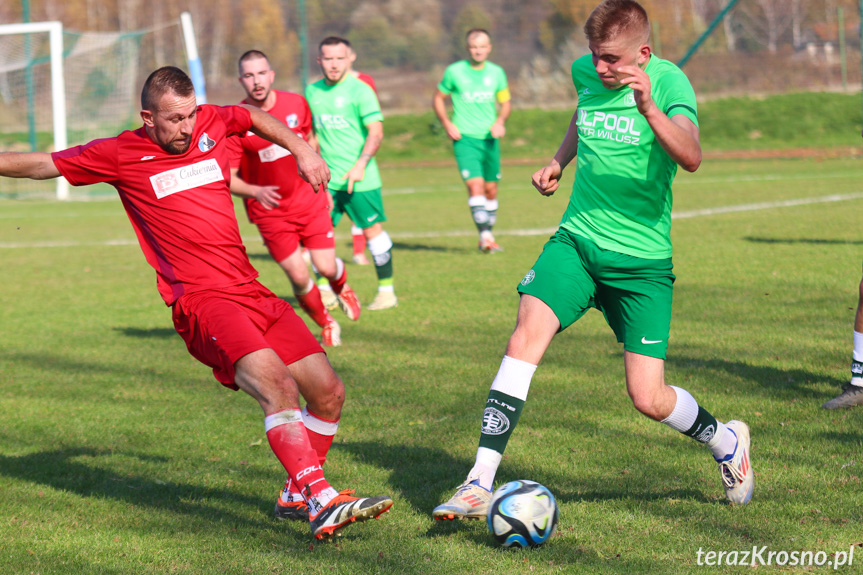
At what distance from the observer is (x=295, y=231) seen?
Result: 788 cm

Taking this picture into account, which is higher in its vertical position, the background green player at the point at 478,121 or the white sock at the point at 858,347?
the background green player at the point at 478,121

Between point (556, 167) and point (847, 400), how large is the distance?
231 cm

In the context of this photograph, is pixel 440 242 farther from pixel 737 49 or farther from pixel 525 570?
pixel 737 49

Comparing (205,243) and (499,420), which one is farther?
(205,243)

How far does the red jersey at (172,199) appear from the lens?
13.5 ft

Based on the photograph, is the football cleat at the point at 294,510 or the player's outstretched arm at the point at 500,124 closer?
the football cleat at the point at 294,510

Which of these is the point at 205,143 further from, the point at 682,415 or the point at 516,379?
the point at 682,415

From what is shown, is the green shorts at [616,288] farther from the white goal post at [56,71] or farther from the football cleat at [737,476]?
the white goal post at [56,71]

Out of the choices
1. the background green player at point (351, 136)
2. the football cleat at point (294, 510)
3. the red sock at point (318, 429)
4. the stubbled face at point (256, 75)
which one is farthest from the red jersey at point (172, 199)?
the background green player at point (351, 136)

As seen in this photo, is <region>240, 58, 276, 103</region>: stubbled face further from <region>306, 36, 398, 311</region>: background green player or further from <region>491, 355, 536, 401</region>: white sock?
<region>491, 355, 536, 401</region>: white sock

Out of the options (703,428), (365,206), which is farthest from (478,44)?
(703,428)

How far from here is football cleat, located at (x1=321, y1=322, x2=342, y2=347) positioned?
7.62 metres

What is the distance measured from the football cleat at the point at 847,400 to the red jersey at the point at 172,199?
3347 mm

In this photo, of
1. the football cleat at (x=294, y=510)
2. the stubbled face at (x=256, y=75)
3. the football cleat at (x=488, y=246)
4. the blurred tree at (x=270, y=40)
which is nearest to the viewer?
the football cleat at (x=294, y=510)
